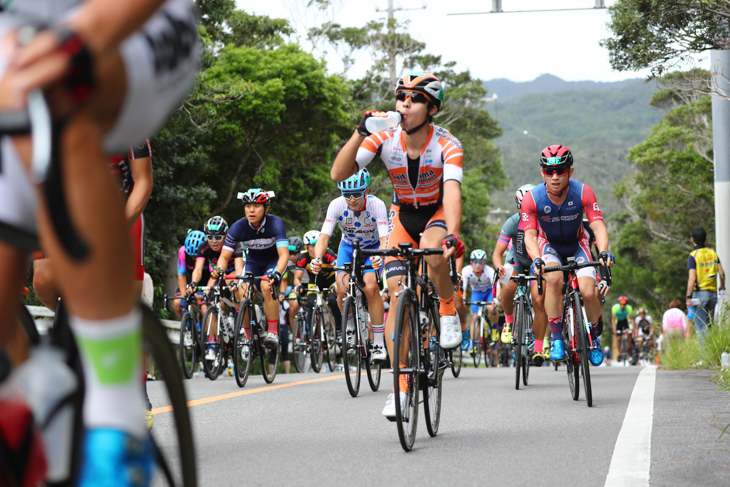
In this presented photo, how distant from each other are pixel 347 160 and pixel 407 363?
144 cm

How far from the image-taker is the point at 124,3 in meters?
1.59

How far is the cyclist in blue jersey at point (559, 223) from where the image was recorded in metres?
8.98

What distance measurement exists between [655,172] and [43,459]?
49.5 meters

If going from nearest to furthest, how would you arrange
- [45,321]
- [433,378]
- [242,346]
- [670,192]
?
[45,321] → [433,378] → [242,346] → [670,192]

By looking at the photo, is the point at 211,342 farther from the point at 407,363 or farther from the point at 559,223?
the point at 407,363

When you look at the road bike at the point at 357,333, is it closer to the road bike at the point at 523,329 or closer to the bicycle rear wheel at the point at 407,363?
the road bike at the point at 523,329

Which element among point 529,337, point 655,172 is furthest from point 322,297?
point 655,172

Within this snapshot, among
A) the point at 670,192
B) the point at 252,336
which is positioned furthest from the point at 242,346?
the point at 670,192

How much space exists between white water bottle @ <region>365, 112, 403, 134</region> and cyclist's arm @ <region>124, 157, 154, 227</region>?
4.84 ft

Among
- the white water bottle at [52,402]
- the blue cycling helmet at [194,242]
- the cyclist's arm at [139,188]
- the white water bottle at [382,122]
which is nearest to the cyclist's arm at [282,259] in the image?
the blue cycling helmet at [194,242]

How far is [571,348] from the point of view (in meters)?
8.22

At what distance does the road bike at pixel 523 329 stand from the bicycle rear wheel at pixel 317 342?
4.47 metres

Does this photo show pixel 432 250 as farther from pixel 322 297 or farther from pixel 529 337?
pixel 322 297

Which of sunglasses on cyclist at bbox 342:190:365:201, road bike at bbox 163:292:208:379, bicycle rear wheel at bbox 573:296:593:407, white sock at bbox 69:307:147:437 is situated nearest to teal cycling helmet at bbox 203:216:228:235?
road bike at bbox 163:292:208:379
